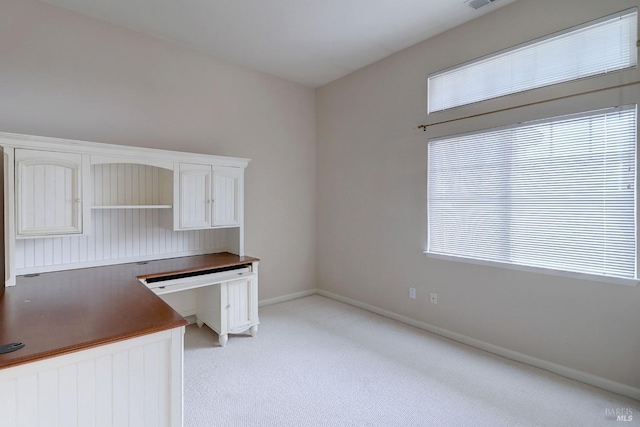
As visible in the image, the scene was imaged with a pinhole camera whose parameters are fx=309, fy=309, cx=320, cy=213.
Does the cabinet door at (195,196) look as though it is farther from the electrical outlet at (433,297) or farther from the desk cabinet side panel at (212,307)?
the electrical outlet at (433,297)

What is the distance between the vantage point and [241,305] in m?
3.03

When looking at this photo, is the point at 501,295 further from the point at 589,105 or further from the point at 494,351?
the point at 589,105

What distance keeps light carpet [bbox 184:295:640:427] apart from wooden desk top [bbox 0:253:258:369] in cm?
82

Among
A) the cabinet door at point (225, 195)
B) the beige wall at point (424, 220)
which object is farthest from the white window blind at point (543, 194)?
the cabinet door at point (225, 195)

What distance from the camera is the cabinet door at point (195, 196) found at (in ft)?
9.46

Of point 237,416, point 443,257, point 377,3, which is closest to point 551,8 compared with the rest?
point 377,3

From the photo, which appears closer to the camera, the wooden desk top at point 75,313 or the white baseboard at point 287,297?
the wooden desk top at point 75,313

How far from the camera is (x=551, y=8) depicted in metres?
2.38

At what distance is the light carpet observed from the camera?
1934 millimetres

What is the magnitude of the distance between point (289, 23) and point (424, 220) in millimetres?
2351

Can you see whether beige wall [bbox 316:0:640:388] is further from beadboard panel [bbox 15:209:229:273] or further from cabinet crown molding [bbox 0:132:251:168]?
beadboard panel [bbox 15:209:229:273]

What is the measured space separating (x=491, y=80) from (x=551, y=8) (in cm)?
60

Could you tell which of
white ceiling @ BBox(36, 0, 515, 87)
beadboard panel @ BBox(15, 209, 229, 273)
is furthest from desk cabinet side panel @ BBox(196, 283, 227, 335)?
white ceiling @ BBox(36, 0, 515, 87)

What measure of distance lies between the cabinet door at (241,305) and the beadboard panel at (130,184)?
40.2 inches
